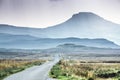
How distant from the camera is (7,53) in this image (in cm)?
2978

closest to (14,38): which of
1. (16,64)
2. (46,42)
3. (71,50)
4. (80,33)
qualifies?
(16,64)

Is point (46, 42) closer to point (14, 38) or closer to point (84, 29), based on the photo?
point (84, 29)

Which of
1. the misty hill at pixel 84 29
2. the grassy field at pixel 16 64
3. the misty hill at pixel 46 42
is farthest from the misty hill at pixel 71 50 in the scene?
the misty hill at pixel 84 29

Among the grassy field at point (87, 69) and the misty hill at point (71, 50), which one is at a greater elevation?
the misty hill at point (71, 50)

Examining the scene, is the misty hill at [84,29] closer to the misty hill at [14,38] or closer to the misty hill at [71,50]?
the misty hill at [14,38]

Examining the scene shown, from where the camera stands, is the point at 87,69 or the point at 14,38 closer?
the point at 87,69

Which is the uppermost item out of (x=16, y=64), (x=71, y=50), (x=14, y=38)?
(x=14, y=38)

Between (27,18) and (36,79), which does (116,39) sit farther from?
(36,79)

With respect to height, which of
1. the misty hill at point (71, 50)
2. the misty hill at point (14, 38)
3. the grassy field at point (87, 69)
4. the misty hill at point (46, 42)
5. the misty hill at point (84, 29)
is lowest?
the grassy field at point (87, 69)

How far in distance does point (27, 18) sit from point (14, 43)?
210 inches

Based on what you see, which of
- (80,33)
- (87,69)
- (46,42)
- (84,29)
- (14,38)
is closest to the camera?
(87,69)

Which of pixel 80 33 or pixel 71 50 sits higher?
pixel 80 33

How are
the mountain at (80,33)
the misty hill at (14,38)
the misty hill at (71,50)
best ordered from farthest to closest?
the misty hill at (14,38) < the misty hill at (71,50) < the mountain at (80,33)

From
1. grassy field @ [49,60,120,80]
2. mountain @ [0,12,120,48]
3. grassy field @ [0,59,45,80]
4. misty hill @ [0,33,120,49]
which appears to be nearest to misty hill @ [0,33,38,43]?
misty hill @ [0,33,120,49]
